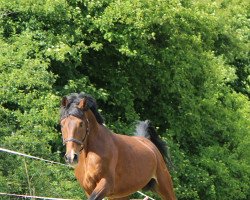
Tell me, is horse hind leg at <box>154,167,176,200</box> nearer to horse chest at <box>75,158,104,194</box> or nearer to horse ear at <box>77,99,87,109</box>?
horse chest at <box>75,158,104,194</box>

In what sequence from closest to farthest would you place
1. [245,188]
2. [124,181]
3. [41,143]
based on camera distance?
[124,181]
[41,143]
[245,188]

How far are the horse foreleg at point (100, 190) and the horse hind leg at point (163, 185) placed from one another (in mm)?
1904

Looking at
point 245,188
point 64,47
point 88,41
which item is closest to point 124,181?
point 64,47

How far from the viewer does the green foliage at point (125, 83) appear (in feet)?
51.1

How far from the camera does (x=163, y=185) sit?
1127cm

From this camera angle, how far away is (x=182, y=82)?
21703mm

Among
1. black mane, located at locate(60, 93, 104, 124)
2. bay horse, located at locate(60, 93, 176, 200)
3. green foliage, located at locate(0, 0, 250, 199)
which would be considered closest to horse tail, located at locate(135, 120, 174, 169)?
bay horse, located at locate(60, 93, 176, 200)

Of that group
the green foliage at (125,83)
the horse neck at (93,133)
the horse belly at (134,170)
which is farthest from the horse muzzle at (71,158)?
the green foliage at (125,83)

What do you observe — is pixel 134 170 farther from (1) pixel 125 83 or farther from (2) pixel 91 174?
(1) pixel 125 83

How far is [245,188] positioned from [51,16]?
8.74 metres

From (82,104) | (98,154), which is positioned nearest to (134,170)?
(98,154)

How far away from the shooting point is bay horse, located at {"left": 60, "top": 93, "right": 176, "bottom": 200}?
9062 mm

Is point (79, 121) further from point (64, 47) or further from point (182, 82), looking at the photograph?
point (182, 82)

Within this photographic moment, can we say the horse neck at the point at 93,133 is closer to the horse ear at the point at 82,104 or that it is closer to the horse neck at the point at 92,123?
the horse neck at the point at 92,123
